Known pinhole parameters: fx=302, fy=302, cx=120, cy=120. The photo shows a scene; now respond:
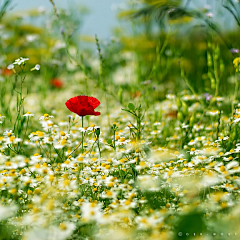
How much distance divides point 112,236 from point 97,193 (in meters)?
0.42

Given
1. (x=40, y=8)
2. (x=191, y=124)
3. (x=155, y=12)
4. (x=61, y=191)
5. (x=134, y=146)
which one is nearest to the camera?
(x=61, y=191)

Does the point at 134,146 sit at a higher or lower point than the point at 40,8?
lower

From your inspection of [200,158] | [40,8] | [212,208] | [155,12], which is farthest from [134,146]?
[40,8]

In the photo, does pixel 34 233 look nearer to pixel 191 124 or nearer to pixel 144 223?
pixel 144 223

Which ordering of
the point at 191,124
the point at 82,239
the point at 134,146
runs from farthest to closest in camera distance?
1. the point at 191,124
2. the point at 134,146
3. the point at 82,239

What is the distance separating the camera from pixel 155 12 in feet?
7.43

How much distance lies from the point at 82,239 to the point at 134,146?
50 centimetres

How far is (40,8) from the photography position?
15.2 ft

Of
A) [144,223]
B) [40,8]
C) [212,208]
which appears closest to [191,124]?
[212,208]

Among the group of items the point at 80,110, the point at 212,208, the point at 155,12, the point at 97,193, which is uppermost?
the point at 155,12

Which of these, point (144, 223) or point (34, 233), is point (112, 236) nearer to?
→ point (144, 223)

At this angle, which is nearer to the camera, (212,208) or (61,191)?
(212,208)

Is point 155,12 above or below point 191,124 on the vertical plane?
above

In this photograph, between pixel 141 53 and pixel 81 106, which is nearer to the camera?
pixel 81 106
